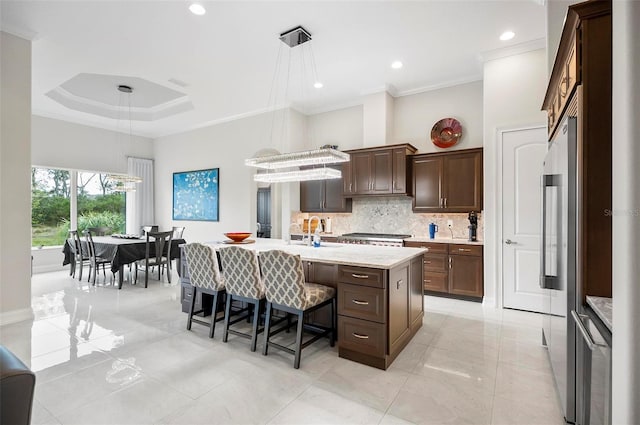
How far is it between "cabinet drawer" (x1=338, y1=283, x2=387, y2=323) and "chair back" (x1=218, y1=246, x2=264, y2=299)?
78 cm

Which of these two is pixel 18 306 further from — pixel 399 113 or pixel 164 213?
pixel 399 113

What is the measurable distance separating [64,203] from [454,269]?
8.04 metres

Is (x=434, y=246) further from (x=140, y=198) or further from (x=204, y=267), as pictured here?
(x=140, y=198)

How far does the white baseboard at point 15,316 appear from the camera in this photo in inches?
137

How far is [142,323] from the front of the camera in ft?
11.6

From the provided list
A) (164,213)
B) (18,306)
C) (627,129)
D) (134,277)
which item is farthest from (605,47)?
(164,213)

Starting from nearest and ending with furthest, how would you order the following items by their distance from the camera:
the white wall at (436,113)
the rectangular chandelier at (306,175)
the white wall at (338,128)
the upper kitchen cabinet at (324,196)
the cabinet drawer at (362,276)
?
the cabinet drawer at (362,276)
the rectangular chandelier at (306,175)
the white wall at (436,113)
the upper kitchen cabinet at (324,196)
the white wall at (338,128)

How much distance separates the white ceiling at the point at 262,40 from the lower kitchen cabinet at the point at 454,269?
268 centimetres

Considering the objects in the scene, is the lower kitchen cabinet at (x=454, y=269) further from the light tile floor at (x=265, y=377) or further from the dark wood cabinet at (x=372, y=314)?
the dark wood cabinet at (x=372, y=314)

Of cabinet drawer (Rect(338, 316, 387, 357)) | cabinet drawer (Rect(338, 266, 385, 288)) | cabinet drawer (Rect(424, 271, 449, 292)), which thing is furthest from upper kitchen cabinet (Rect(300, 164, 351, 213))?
cabinet drawer (Rect(338, 316, 387, 357))

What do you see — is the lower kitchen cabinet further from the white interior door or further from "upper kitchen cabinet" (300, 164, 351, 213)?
"upper kitchen cabinet" (300, 164, 351, 213)

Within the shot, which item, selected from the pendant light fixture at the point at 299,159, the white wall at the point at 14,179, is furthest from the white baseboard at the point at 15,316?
the pendant light fixture at the point at 299,159

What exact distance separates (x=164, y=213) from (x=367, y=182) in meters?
5.87

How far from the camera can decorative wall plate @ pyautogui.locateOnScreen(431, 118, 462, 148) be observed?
5.00m
